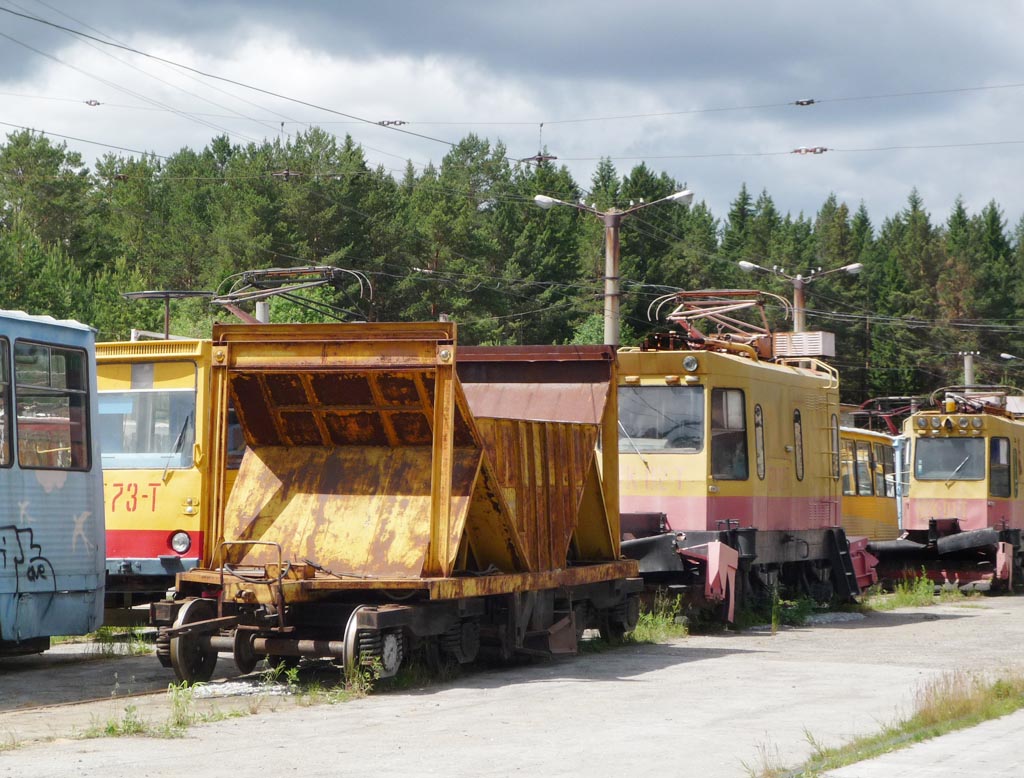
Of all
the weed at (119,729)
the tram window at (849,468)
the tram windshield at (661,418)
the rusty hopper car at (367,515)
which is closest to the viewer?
the weed at (119,729)

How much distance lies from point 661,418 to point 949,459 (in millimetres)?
12519

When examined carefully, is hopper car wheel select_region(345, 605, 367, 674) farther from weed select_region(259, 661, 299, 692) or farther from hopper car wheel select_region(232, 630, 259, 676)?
hopper car wheel select_region(232, 630, 259, 676)

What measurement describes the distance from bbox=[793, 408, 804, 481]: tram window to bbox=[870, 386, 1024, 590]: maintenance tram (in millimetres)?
7357

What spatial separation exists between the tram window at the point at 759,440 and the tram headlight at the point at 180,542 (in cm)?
688

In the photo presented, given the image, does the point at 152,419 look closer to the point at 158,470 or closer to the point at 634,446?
the point at 158,470

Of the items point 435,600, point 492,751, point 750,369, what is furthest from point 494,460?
point 750,369

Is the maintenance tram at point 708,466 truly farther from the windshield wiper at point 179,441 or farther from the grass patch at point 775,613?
the windshield wiper at point 179,441

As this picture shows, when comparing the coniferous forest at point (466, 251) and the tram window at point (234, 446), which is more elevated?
the coniferous forest at point (466, 251)

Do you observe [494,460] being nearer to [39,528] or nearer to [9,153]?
[39,528]

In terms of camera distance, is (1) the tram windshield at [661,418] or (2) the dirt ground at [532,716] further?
(1) the tram windshield at [661,418]

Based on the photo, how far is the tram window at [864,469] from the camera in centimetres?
2720

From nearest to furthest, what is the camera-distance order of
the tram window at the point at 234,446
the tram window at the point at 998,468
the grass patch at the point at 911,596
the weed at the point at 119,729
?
the weed at the point at 119,729
the tram window at the point at 234,446
the grass patch at the point at 911,596
the tram window at the point at 998,468

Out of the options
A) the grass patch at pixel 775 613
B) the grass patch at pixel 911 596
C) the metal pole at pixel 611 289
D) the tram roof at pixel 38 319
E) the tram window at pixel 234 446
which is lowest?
the grass patch at pixel 911 596

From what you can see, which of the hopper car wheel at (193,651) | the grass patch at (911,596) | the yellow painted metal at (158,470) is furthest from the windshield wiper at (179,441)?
the grass patch at (911,596)
